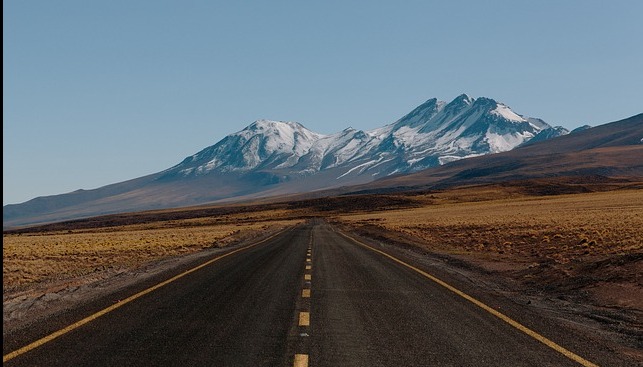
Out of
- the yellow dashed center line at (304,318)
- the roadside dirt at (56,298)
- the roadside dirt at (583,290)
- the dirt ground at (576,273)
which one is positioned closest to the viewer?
the yellow dashed center line at (304,318)

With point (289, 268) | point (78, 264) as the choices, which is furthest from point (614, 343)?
point (78, 264)

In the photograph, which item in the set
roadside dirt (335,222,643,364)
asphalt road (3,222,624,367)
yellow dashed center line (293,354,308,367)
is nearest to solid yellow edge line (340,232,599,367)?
asphalt road (3,222,624,367)

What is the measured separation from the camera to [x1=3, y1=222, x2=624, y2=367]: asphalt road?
8.26 m

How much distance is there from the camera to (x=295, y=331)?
998cm

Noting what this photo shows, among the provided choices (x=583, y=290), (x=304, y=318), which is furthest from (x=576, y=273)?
(x=304, y=318)

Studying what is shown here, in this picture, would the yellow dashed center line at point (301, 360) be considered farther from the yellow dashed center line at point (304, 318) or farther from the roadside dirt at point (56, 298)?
the roadside dirt at point (56, 298)

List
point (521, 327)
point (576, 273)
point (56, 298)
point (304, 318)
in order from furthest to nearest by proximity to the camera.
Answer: point (576, 273)
point (56, 298)
point (304, 318)
point (521, 327)

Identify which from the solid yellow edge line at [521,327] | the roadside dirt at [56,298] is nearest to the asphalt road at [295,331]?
the solid yellow edge line at [521,327]

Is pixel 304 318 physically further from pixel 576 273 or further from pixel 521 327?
pixel 576 273

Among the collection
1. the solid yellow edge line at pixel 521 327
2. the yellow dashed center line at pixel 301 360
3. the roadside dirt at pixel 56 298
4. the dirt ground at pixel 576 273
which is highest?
the roadside dirt at pixel 56 298

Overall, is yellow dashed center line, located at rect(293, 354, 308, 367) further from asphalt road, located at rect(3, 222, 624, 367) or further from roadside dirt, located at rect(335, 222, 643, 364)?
roadside dirt, located at rect(335, 222, 643, 364)

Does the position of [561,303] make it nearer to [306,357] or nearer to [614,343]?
[614,343]

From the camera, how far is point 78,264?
2788 centimetres

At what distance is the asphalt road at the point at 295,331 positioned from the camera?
8.26 m
